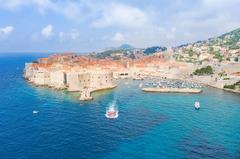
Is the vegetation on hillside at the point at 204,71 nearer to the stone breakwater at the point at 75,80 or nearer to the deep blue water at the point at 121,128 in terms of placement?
the deep blue water at the point at 121,128

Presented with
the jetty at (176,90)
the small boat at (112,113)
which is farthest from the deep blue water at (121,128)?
the jetty at (176,90)

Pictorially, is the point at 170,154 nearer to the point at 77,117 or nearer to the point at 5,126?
the point at 77,117

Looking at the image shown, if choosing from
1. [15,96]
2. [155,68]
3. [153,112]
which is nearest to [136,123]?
[153,112]

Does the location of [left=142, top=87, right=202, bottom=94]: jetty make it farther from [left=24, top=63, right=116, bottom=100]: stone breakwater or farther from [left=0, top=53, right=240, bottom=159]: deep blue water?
[left=24, top=63, right=116, bottom=100]: stone breakwater

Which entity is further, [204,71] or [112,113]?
[204,71]

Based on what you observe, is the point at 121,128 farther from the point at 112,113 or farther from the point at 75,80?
the point at 75,80

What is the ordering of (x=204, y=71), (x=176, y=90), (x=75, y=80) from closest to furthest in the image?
(x=75, y=80) < (x=176, y=90) < (x=204, y=71)

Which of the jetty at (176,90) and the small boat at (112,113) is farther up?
the jetty at (176,90)

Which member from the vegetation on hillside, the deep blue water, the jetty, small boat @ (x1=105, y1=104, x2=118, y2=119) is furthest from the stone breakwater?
the vegetation on hillside

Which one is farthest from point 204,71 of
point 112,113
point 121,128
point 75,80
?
point 121,128
